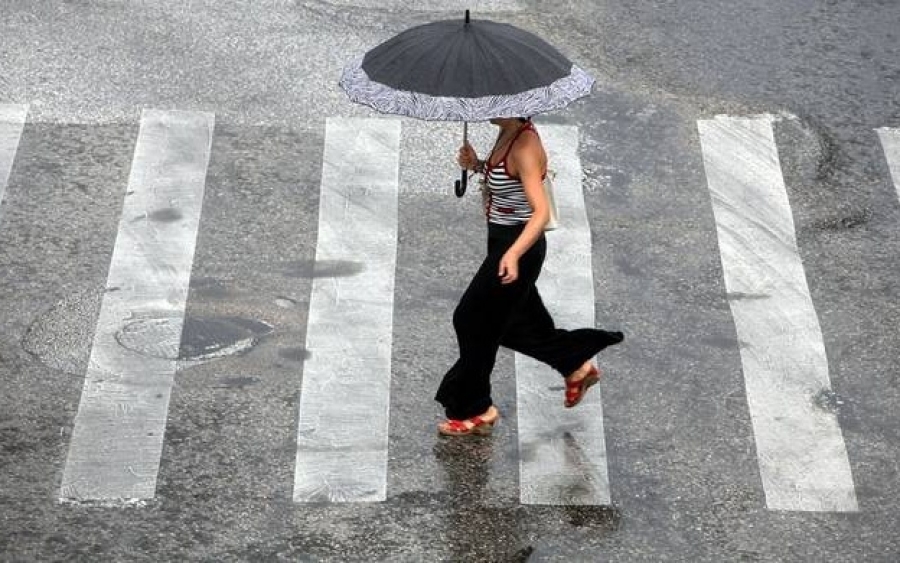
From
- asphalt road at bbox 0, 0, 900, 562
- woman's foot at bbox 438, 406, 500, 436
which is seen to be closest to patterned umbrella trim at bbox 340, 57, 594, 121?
woman's foot at bbox 438, 406, 500, 436

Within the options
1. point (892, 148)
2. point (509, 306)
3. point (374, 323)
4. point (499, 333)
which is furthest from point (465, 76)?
point (892, 148)

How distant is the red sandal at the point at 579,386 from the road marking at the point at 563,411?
0.43 feet

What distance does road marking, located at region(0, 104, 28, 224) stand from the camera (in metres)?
10.8

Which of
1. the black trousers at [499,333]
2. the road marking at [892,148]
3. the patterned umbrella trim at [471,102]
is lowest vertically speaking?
the road marking at [892,148]

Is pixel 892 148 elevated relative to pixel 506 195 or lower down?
lower down

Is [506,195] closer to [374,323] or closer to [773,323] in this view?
[374,323]

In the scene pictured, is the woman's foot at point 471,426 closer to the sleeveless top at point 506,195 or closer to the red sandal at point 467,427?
the red sandal at point 467,427

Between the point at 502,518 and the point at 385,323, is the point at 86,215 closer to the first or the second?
the point at 385,323

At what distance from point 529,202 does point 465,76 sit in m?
0.63

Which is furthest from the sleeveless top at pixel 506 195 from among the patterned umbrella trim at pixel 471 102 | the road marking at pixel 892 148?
the road marking at pixel 892 148

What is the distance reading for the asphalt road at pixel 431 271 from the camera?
8.25m

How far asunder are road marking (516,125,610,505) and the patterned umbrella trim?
5.49ft

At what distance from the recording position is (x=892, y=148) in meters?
11.6

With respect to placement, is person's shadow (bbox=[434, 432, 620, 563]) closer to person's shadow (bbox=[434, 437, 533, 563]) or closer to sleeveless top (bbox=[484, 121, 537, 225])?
person's shadow (bbox=[434, 437, 533, 563])
